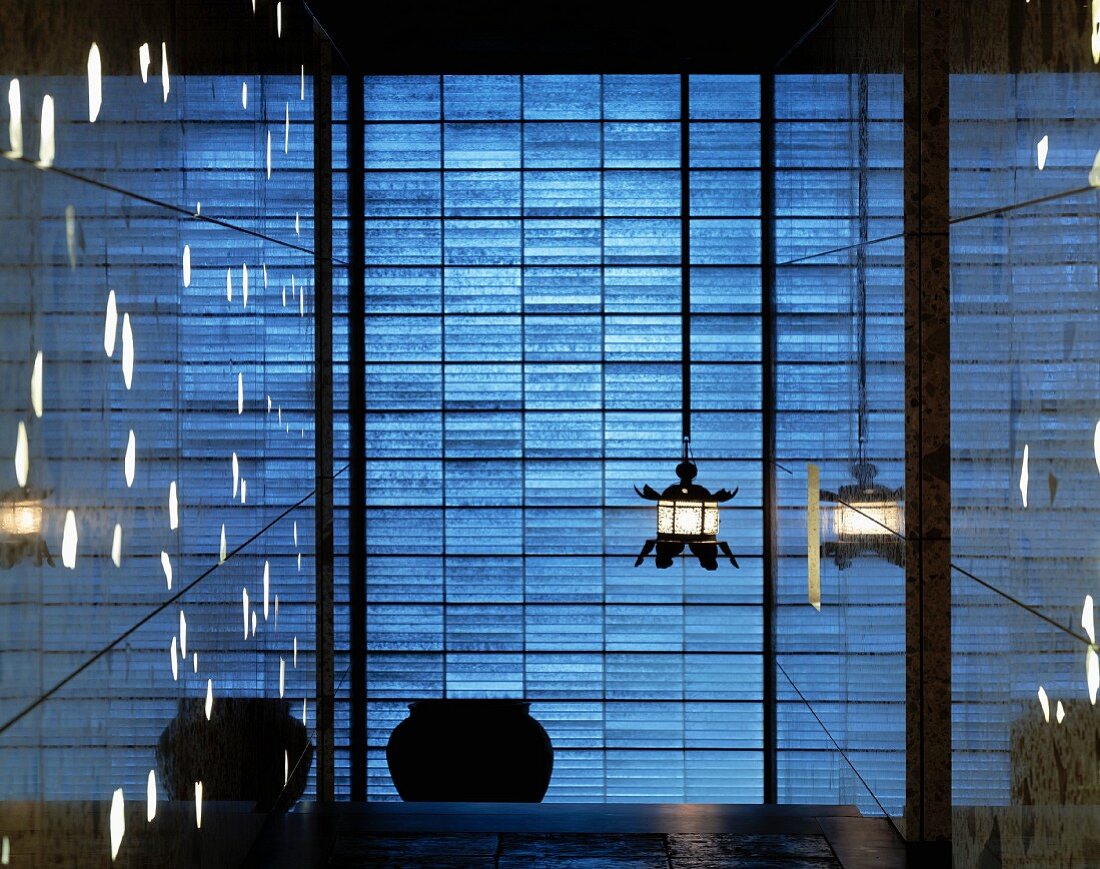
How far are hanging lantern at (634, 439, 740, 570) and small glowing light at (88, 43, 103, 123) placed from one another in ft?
15.8

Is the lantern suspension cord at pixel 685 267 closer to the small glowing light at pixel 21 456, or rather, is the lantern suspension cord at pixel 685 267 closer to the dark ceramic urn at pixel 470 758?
the dark ceramic urn at pixel 470 758

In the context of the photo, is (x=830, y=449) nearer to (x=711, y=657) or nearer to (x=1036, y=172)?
(x=711, y=657)

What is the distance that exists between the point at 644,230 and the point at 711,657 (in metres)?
2.79

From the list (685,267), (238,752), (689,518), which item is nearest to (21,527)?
(238,752)

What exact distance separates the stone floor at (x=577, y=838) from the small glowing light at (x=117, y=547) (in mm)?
1990

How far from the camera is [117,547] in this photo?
9.42 ft

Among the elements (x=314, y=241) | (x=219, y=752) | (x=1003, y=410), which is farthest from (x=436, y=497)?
(x=1003, y=410)

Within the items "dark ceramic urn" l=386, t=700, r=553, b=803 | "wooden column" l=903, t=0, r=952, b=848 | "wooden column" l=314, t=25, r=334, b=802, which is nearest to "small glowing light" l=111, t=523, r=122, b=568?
"wooden column" l=903, t=0, r=952, b=848

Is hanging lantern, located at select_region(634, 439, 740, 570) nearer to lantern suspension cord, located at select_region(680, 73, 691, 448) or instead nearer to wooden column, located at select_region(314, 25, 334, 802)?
lantern suspension cord, located at select_region(680, 73, 691, 448)

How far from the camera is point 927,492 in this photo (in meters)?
4.96

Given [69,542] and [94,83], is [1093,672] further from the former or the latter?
[94,83]

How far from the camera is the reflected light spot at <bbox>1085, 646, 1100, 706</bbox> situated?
2.67m

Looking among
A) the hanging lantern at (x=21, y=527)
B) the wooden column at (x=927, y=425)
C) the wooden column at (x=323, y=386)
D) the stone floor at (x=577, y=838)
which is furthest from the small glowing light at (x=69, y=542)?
the wooden column at (x=323, y=386)

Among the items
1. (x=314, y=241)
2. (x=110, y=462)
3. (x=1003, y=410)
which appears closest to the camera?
(x=110, y=462)
